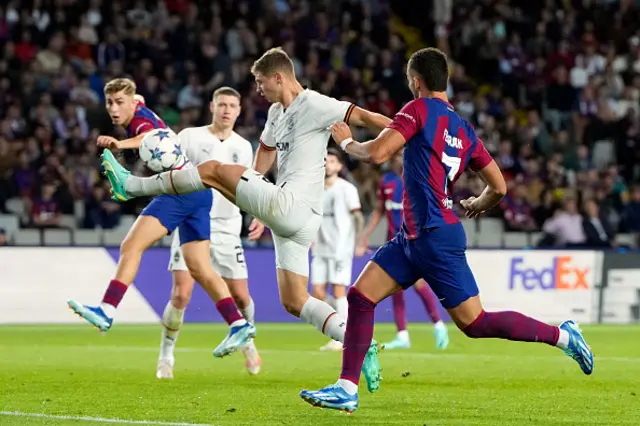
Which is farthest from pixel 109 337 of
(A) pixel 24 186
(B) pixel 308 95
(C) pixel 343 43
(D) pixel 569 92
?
(D) pixel 569 92

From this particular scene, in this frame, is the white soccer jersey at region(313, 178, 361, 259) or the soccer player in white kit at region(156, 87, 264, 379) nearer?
the soccer player in white kit at region(156, 87, 264, 379)

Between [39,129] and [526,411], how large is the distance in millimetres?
13570

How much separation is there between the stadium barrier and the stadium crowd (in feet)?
3.83

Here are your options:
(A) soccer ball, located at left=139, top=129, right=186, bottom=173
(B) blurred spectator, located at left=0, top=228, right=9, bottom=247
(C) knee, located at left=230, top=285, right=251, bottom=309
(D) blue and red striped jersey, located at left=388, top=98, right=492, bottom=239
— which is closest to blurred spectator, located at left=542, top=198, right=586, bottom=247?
(B) blurred spectator, located at left=0, top=228, right=9, bottom=247

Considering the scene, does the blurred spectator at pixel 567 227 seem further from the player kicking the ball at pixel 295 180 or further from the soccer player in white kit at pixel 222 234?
the player kicking the ball at pixel 295 180

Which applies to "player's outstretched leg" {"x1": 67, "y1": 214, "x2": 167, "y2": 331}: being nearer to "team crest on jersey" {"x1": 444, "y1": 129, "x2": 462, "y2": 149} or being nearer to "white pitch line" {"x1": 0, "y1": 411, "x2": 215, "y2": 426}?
"white pitch line" {"x1": 0, "y1": 411, "x2": 215, "y2": 426}

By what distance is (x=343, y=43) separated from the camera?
24797mm

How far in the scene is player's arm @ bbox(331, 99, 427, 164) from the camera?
24.6 ft

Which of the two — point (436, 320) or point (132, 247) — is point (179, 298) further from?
point (436, 320)

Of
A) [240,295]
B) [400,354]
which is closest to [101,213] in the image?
[400,354]

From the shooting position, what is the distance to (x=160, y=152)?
30.9 ft

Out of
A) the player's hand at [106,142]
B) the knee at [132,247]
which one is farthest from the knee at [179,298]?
the player's hand at [106,142]

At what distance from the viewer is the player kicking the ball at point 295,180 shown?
321 inches

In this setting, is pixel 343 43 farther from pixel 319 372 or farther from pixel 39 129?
pixel 319 372
